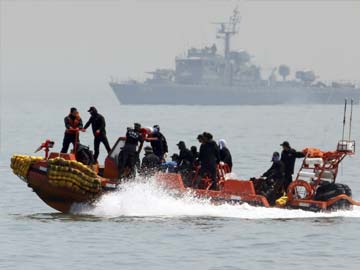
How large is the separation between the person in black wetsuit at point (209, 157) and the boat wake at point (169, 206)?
21.6 inches

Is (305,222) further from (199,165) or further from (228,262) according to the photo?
(228,262)

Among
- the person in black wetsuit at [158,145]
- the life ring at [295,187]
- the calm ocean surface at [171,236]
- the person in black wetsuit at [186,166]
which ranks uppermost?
the person in black wetsuit at [158,145]

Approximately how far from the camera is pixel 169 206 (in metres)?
24.1

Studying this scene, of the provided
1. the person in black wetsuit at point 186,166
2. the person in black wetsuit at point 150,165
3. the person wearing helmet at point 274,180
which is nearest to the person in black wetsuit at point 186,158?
the person in black wetsuit at point 186,166

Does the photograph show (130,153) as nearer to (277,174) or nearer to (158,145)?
(158,145)

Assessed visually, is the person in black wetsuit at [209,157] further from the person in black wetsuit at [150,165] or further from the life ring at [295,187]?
the life ring at [295,187]

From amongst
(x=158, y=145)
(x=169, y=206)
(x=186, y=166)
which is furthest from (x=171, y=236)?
A: (x=158, y=145)

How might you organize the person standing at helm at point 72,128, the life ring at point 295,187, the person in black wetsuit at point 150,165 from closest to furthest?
the person in black wetsuit at point 150,165
the life ring at point 295,187
the person standing at helm at point 72,128

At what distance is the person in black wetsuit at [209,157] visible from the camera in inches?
942

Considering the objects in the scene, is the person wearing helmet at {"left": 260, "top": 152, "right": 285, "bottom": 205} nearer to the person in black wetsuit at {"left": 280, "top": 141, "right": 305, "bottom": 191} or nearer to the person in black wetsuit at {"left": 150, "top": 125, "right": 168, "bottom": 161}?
the person in black wetsuit at {"left": 280, "top": 141, "right": 305, "bottom": 191}

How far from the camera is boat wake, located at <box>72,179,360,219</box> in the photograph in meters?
23.9

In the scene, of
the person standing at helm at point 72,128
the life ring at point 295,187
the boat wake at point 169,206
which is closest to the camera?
the boat wake at point 169,206

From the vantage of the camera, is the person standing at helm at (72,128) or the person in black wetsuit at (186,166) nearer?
the person in black wetsuit at (186,166)

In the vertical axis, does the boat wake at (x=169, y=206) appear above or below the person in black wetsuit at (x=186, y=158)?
below
